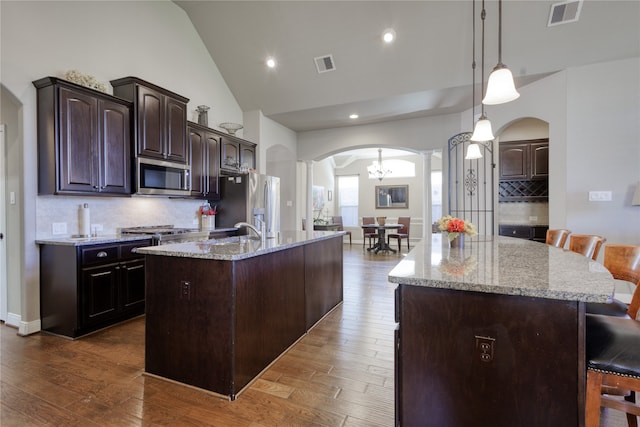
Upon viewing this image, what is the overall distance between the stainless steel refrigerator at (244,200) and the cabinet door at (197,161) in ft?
1.46

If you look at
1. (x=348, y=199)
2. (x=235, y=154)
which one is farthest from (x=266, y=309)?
(x=348, y=199)

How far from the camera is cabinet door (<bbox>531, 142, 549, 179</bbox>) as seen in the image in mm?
5617

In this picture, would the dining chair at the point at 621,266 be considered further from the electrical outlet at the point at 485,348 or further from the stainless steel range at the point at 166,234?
the stainless steel range at the point at 166,234

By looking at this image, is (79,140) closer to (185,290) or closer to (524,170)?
(185,290)

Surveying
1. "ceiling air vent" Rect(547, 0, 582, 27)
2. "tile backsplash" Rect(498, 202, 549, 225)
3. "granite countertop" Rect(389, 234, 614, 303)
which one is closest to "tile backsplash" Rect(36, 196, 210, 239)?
"granite countertop" Rect(389, 234, 614, 303)

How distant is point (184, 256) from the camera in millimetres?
1927

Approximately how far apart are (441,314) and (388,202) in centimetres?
909

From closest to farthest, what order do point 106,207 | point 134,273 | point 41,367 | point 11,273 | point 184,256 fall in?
point 184,256, point 41,367, point 11,273, point 134,273, point 106,207

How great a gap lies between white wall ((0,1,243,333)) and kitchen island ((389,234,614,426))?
3.46 meters

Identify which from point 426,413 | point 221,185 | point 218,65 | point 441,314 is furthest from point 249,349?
point 218,65

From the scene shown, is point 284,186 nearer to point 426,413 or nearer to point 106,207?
point 106,207

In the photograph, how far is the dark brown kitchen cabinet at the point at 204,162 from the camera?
4.33 meters

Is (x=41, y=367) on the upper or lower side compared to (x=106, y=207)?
lower

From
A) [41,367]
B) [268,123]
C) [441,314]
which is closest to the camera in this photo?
[441,314]
